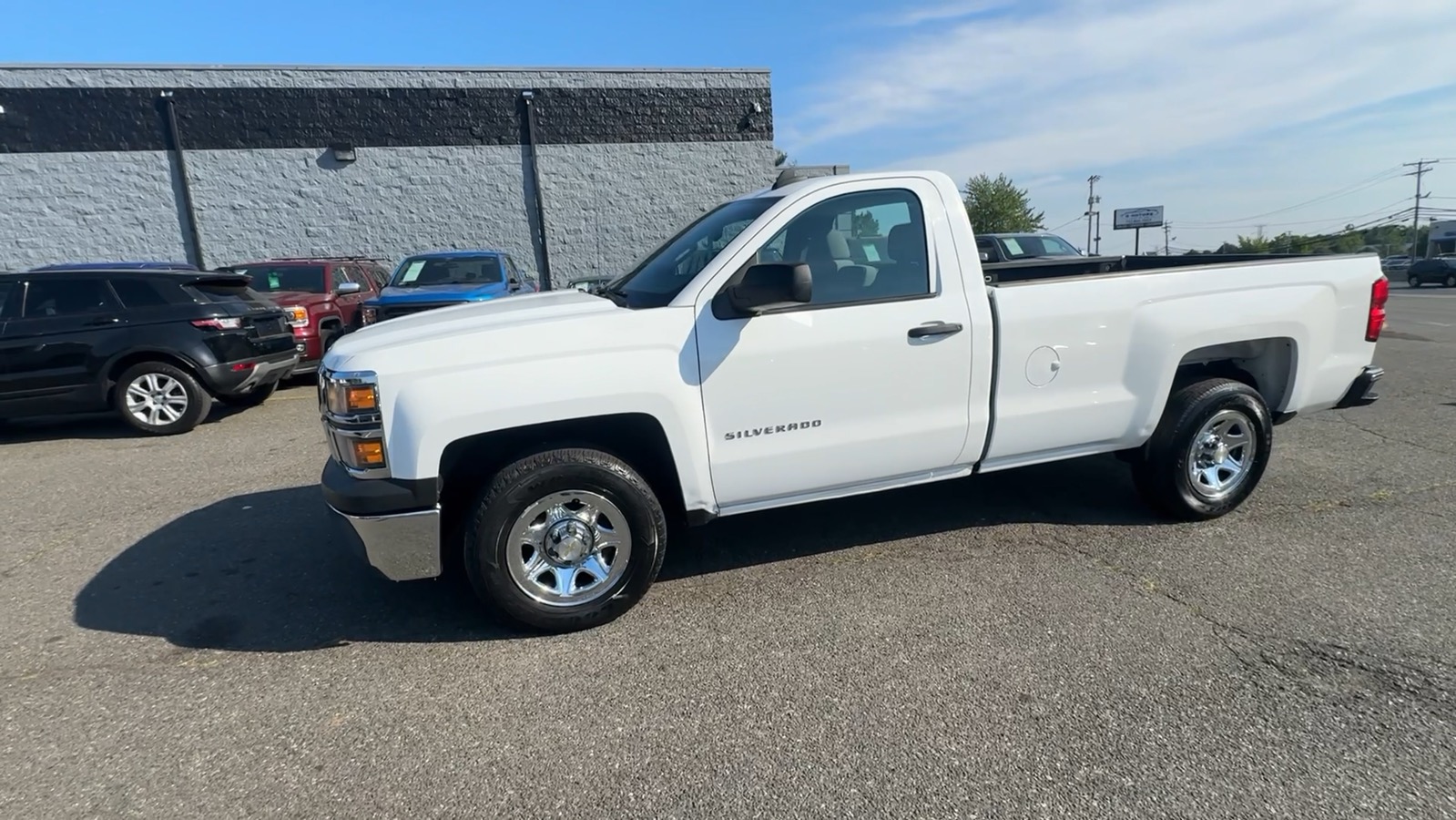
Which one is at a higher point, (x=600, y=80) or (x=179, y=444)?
(x=600, y=80)

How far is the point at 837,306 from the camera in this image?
366 cm

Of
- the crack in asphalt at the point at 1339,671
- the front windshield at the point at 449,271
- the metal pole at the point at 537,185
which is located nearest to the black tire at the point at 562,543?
the crack in asphalt at the point at 1339,671

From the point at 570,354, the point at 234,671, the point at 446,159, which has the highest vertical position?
the point at 446,159

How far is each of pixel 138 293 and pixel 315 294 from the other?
281cm

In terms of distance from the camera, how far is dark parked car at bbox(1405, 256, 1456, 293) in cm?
3603

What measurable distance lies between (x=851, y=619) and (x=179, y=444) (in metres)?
6.84

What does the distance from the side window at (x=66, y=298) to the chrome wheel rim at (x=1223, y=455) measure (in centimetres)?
930

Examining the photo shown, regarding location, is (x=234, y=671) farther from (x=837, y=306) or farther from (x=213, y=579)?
(x=837, y=306)

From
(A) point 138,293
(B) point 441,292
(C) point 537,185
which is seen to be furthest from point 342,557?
(C) point 537,185

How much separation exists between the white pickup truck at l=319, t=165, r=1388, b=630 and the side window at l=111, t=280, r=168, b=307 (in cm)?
557

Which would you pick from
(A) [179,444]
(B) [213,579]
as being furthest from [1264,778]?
(A) [179,444]

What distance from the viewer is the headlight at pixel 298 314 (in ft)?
32.0

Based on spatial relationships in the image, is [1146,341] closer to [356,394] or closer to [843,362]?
[843,362]

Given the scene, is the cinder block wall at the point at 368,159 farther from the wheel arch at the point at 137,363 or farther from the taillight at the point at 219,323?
the wheel arch at the point at 137,363
